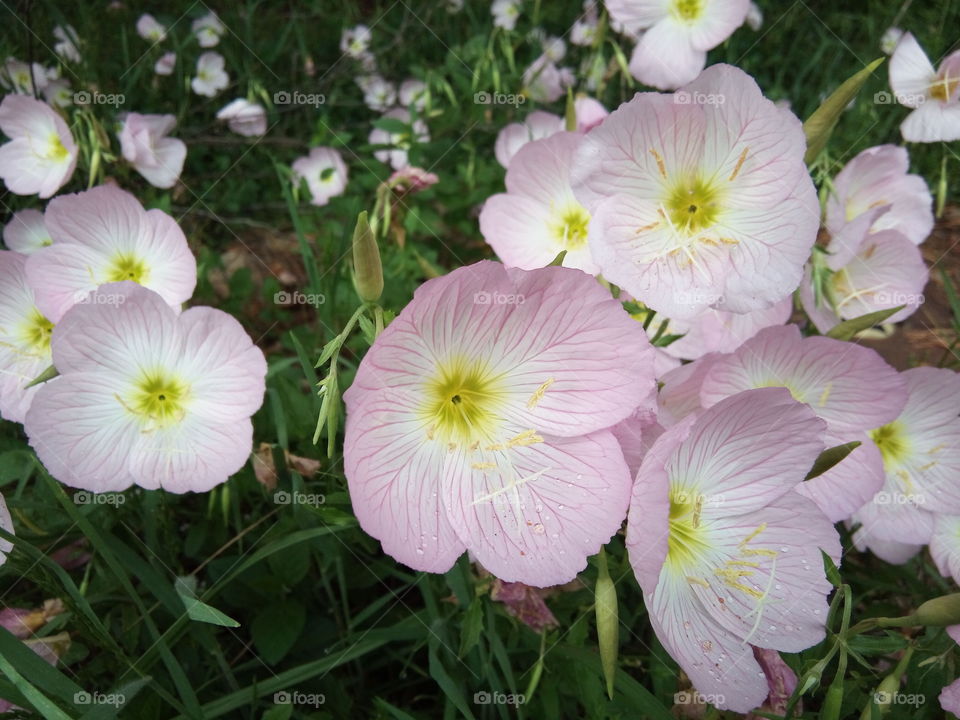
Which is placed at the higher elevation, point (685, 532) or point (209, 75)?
point (209, 75)

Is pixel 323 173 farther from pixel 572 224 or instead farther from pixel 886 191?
pixel 886 191

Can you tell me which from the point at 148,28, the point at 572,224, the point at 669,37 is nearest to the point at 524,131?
the point at 669,37

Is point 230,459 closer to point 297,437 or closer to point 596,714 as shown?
point 297,437

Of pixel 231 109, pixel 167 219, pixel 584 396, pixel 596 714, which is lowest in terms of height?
pixel 596 714

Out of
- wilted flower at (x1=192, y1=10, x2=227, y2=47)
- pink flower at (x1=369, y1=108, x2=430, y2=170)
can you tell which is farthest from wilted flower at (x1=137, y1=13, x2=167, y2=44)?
pink flower at (x1=369, y1=108, x2=430, y2=170)

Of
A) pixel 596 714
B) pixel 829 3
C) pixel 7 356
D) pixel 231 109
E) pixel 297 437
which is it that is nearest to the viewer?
pixel 596 714

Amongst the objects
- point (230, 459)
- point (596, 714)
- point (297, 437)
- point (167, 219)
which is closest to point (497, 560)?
point (596, 714)

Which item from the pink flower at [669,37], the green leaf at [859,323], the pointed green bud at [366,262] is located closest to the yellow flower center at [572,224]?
the pink flower at [669,37]
